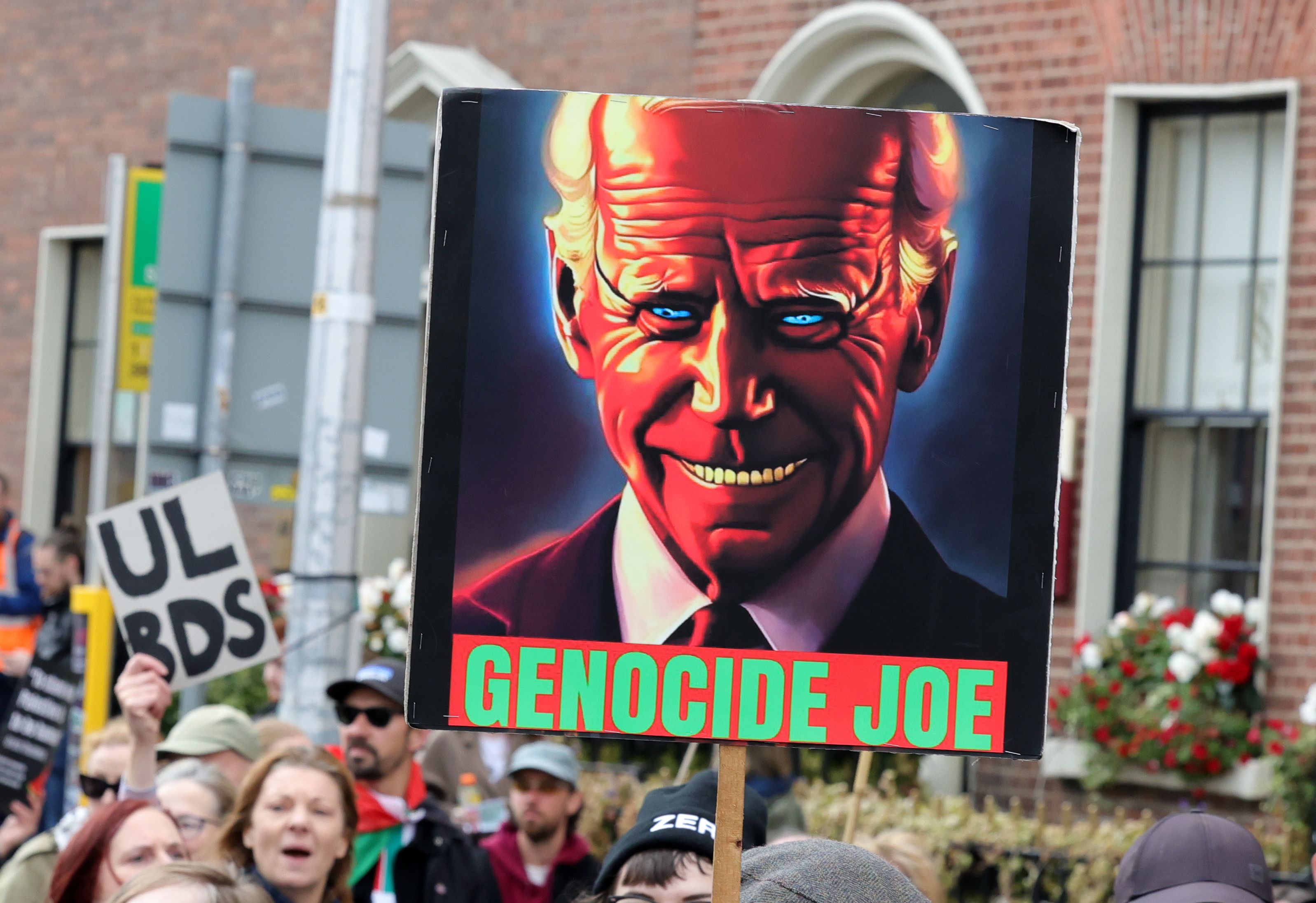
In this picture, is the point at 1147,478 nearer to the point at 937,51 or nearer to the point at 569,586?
the point at 937,51

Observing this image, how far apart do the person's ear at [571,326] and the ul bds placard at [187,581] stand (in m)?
3.15

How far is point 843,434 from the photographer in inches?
123

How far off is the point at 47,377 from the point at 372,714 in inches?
389

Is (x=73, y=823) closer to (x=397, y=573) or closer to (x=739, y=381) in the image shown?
(x=739, y=381)

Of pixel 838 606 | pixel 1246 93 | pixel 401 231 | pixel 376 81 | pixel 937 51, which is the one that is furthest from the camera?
pixel 937 51

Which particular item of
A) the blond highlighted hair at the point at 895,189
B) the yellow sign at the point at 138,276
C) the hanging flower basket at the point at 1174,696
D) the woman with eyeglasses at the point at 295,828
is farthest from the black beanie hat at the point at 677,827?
the yellow sign at the point at 138,276

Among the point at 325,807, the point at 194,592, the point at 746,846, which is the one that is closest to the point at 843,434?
the point at 746,846

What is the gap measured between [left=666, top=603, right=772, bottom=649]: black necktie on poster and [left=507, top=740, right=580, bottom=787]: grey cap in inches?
136

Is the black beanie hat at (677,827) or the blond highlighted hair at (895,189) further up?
the blond highlighted hair at (895,189)

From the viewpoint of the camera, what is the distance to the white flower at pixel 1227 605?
866 centimetres

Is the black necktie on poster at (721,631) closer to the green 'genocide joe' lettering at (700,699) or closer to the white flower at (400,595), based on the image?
the green 'genocide joe' lettering at (700,699)

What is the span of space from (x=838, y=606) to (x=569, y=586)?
1.41 feet

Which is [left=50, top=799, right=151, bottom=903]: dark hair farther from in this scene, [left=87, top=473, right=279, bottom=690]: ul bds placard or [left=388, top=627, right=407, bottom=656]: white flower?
[left=388, top=627, right=407, bottom=656]: white flower

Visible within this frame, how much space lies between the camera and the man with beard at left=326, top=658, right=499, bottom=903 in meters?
5.73
